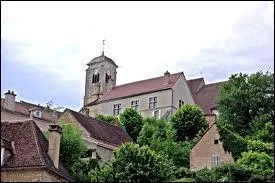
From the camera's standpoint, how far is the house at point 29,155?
37500 millimetres

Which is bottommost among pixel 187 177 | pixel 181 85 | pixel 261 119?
pixel 187 177

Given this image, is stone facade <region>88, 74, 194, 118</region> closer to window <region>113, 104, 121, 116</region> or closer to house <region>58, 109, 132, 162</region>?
window <region>113, 104, 121, 116</region>

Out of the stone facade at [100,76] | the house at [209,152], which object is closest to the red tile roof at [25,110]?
the house at [209,152]

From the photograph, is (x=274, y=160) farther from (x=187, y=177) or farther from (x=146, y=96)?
(x=146, y=96)

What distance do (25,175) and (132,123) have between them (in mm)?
34746

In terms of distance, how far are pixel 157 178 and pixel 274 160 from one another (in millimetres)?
10778

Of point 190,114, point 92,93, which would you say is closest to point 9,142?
point 190,114

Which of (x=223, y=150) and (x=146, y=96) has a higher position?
(x=146, y=96)

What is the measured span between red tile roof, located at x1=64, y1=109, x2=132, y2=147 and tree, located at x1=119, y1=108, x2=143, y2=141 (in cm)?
663

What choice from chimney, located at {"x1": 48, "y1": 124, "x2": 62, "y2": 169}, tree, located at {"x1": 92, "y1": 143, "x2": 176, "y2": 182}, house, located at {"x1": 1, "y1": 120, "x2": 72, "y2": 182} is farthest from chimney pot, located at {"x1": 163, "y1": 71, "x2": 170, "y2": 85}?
chimney, located at {"x1": 48, "y1": 124, "x2": 62, "y2": 169}

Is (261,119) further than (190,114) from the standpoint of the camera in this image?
No

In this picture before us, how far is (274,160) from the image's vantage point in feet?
157

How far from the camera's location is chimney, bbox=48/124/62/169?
39.8 meters

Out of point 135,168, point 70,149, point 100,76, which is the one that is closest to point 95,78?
point 100,76
